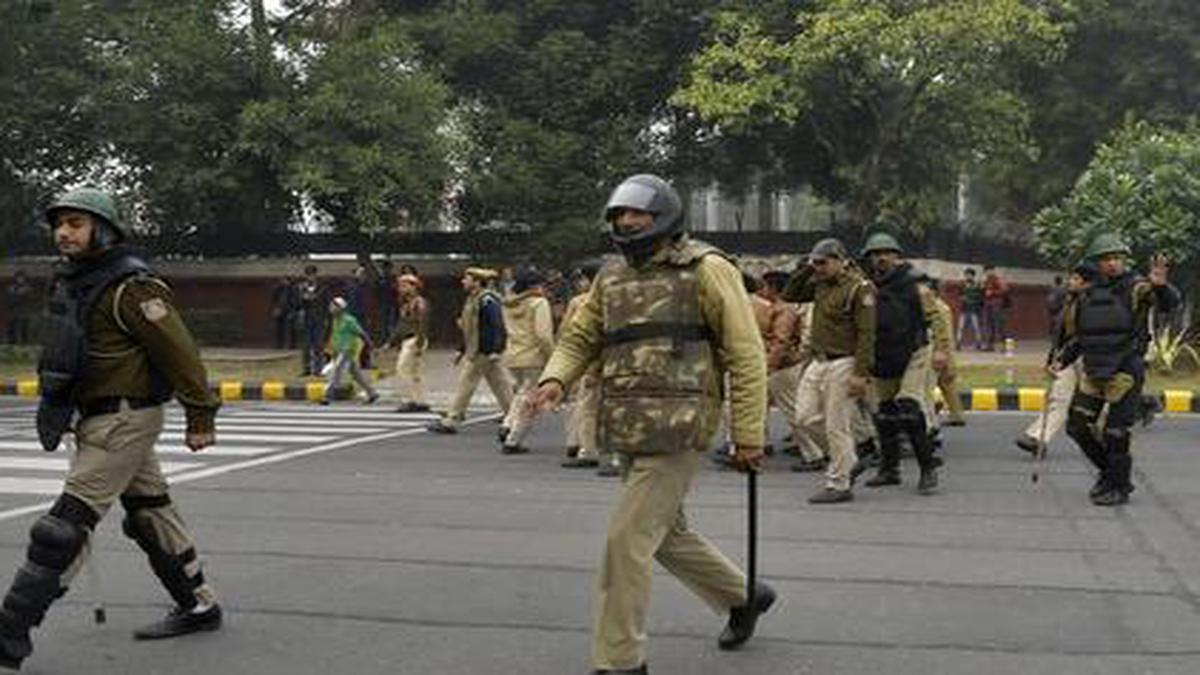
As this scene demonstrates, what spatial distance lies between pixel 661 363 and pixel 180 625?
7.77 feet

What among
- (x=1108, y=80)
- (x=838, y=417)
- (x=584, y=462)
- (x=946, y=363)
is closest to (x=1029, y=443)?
(x=946, y=363)

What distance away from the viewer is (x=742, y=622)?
5922 mm

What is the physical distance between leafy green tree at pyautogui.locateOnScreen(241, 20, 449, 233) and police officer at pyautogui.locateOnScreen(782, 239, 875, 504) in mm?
14896

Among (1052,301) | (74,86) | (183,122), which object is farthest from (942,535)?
(74,86)

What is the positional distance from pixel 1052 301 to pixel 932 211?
9285 mm

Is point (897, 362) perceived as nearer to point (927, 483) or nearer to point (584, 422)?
point (927, 483)

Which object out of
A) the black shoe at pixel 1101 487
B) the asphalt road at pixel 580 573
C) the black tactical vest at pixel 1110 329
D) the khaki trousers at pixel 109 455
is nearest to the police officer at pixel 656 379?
the asphalt road at pixel 580 573

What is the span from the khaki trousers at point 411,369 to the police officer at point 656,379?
1153 centimetres

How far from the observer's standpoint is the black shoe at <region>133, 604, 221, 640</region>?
617 centimetres

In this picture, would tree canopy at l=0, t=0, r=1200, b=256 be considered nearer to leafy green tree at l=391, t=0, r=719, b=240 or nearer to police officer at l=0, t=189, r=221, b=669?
leafy green tree at l=391, t=0, r=719, b=240

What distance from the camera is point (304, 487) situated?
10.7 m

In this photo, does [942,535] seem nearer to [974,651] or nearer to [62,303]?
[974,651]

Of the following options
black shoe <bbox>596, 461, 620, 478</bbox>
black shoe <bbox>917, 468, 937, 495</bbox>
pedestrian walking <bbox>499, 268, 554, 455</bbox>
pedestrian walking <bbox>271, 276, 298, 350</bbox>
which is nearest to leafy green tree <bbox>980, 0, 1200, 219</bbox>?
pedestrian walking <bbox>271, 276, 298, 350</bbox>

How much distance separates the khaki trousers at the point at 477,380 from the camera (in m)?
14.2
